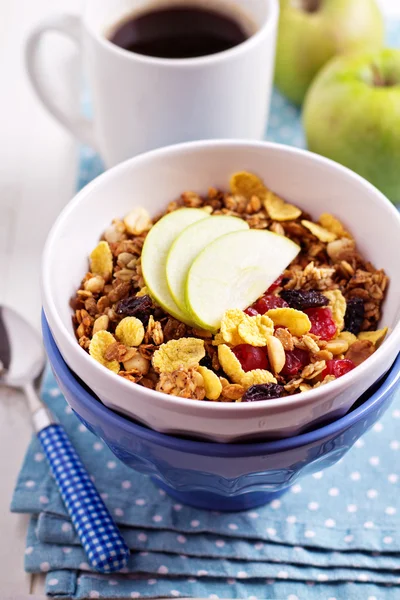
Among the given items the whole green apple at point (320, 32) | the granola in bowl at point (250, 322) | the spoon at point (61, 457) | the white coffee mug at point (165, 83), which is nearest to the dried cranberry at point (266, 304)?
the granola in bowl at point (250, 322)

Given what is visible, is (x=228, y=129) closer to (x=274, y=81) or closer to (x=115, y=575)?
(x=274, y=81)

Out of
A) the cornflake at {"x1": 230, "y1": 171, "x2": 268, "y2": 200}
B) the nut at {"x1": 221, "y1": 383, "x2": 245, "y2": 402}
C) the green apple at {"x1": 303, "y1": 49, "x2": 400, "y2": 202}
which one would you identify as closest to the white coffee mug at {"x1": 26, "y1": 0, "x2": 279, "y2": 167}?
the green apple at {"x1": 303, "y1": 49, "x2": 400, "y2": 202}

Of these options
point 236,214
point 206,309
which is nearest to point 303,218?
point 236,214

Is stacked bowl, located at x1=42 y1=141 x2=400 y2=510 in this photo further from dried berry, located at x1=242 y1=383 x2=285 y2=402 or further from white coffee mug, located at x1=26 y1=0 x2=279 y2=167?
white coffee mug, located at x1=26 y1=0 x2=279 y2=167

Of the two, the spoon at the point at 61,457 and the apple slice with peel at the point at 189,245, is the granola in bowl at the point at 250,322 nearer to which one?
the apple slice with peel at the point at 189,245

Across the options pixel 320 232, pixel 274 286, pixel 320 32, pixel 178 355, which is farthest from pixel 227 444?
pixel 320 32

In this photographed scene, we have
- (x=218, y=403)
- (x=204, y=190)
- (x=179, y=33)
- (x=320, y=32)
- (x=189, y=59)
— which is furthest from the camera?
(x=320, y=32)

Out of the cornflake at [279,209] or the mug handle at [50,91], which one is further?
the mug handle at [50,91]

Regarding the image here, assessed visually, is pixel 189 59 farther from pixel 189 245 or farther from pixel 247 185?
pixel 189 245
